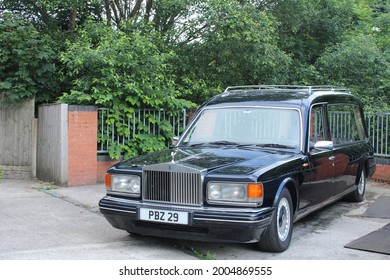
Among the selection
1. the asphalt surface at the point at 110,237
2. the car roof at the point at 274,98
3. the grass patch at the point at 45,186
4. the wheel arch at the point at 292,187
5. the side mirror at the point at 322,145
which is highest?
the car roof at the point at 274,98

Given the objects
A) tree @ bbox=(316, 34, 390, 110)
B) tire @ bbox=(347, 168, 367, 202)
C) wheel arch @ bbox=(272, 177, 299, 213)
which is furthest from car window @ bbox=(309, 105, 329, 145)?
tree @ bbox=(316, 34, 390, 110)

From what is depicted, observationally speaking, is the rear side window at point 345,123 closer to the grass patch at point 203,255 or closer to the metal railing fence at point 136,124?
the grass patch at point 203,255

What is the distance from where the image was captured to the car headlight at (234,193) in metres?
5.16

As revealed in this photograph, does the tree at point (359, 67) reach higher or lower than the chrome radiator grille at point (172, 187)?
higher

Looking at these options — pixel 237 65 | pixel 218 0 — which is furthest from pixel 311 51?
pixel 218 0

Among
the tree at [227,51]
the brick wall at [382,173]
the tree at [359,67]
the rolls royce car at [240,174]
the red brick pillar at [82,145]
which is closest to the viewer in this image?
the rolls royce car at [240,174]

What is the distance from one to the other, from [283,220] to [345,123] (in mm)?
3182

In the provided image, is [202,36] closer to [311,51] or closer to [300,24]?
[300,24]

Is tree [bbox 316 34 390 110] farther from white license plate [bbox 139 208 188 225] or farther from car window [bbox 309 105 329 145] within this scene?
white license plate [bbox 139 208 188 225]

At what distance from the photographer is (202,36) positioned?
13.1 m

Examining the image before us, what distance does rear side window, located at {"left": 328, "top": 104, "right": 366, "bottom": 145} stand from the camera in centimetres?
769

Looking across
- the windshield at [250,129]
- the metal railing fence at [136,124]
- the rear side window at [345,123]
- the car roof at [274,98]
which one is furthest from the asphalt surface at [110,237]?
the metal railing fence at [136,124]

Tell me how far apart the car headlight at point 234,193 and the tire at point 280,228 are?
381mm

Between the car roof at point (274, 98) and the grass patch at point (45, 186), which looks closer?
the car roof at point (274, 98)
